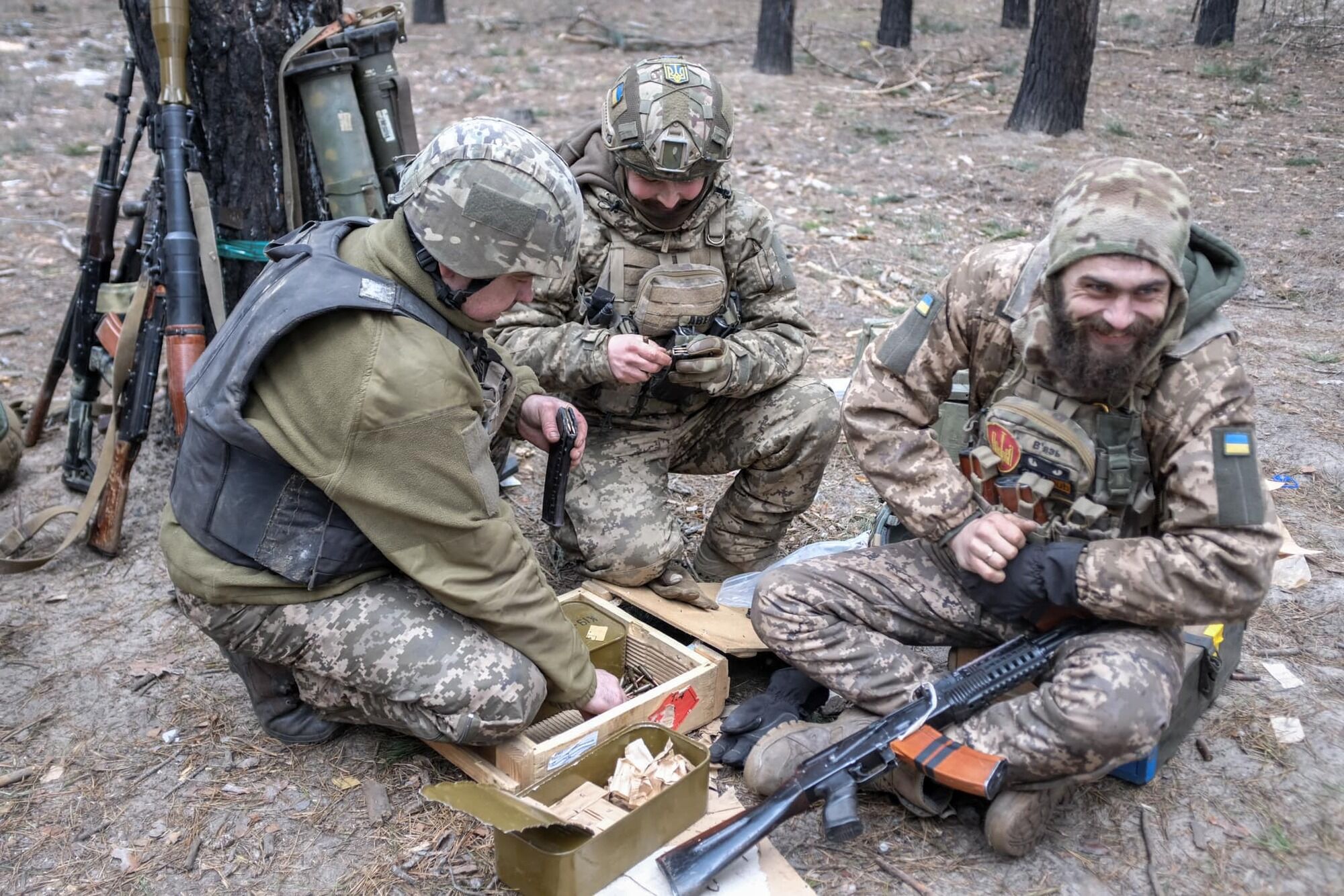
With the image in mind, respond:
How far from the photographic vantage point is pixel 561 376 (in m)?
4.18

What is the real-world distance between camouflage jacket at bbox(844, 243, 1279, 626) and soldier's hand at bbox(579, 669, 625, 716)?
1151mm

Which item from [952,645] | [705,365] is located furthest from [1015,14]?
[952,645]

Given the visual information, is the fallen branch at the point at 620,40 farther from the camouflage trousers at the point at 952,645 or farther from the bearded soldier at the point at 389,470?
the camouflage trousers at the point at 952,645

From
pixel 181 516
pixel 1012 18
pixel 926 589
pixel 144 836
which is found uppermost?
pixel 1012 18

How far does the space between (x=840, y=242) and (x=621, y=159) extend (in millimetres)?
4998

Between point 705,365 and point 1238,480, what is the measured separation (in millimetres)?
1954

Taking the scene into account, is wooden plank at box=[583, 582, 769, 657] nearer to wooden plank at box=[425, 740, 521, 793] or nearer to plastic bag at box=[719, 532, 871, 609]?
plastic bag at box=[719, 532, 871, 609]

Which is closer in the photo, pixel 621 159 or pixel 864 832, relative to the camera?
pixel 864 832

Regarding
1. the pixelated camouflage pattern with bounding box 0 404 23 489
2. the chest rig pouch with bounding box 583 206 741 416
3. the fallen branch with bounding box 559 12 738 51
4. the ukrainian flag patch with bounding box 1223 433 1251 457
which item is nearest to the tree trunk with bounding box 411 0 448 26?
the fallen branch with bounding box 559 12 738 51

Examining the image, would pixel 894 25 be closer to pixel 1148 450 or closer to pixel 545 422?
pixel 545 422

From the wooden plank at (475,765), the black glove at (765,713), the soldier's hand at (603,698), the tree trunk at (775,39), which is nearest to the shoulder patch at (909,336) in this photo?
the black glove at (765,713)

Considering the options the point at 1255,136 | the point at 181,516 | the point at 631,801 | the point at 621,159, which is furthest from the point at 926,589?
the point at 1255,136

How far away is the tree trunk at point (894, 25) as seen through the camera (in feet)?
52.3

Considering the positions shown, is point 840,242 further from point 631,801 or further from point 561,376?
point 631,801
